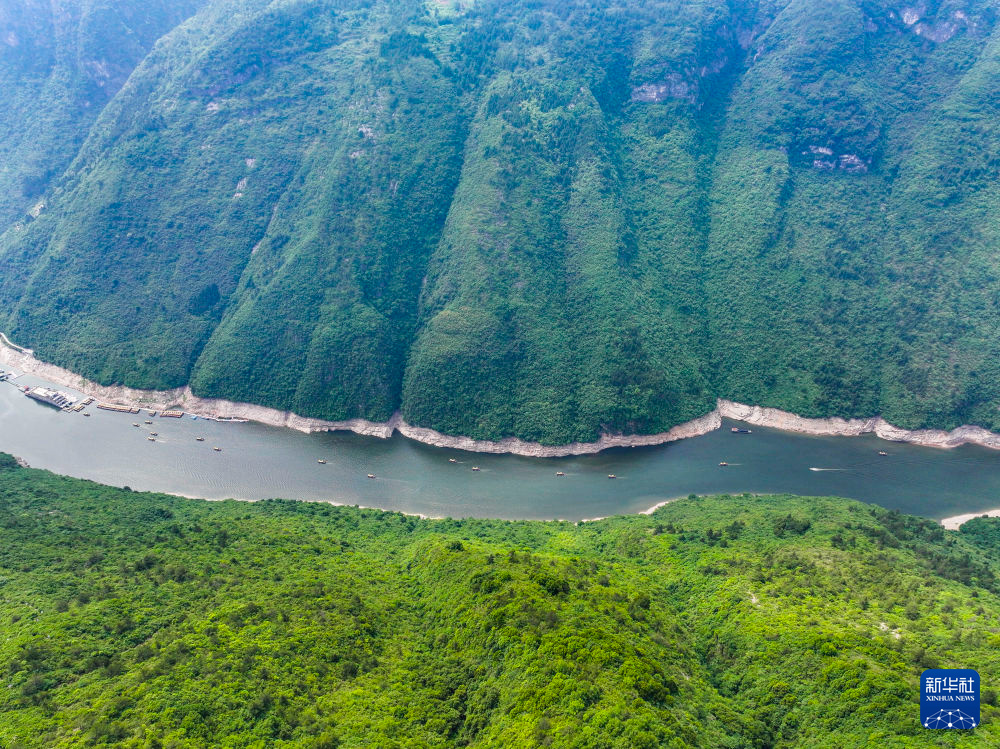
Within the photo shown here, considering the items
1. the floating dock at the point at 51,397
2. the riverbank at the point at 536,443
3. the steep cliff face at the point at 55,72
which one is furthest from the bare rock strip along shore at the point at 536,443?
the steep cliff face at the point at 55,72

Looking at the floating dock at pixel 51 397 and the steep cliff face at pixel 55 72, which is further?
the steep cliff face at pixel 55 72

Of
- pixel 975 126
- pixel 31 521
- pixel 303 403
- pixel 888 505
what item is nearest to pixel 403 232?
pixel 303 403

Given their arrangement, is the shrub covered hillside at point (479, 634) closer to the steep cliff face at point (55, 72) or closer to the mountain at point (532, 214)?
the mountain at point (532, 214)

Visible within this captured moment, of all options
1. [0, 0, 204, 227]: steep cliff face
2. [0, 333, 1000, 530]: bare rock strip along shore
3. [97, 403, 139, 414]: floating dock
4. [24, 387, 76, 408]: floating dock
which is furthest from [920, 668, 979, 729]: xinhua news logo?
[0, 0, 204, 227]: steep cliff face

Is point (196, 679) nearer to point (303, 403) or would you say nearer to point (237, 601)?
point (237, 601)

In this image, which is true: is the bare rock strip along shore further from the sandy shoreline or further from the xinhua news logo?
the xinhua news logo

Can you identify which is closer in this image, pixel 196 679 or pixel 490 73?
pixel 196 679
